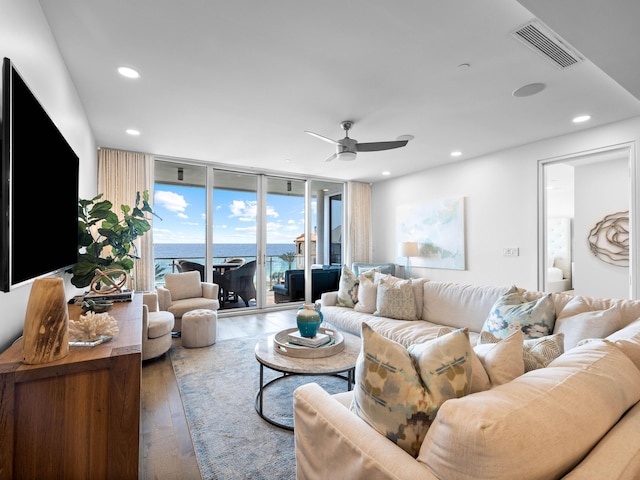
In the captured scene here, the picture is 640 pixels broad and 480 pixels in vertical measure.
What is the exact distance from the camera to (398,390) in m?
1.03

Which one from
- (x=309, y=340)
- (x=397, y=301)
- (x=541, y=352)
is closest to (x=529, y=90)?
(x=397, y=301)

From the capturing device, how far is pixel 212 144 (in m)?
4.27

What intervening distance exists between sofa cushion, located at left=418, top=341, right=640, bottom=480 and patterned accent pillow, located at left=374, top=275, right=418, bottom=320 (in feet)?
7.71

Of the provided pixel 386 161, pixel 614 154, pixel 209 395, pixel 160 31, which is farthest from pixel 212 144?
pixel 614 154

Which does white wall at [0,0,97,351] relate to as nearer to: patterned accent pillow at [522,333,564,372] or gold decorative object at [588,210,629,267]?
patterned accent pillow at [522,333,564,372]

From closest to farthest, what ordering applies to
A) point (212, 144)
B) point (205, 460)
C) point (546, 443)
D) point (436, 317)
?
point (546, 443) → point (205, 460) → point (436, 317) → point (212, 144)

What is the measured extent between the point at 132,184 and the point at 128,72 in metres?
2.46

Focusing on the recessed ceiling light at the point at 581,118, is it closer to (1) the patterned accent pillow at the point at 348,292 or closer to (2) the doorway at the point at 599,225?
(2) the doorway at the point at 599,225

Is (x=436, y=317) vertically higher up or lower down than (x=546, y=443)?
lower down

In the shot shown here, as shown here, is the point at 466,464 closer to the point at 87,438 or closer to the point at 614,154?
the point at 87,438

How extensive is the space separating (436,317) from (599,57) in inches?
92.2

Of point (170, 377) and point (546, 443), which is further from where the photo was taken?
point (170, 377)

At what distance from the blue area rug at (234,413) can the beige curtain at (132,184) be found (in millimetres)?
1459

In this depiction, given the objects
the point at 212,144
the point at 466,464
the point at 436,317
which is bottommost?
the point at 436,317
